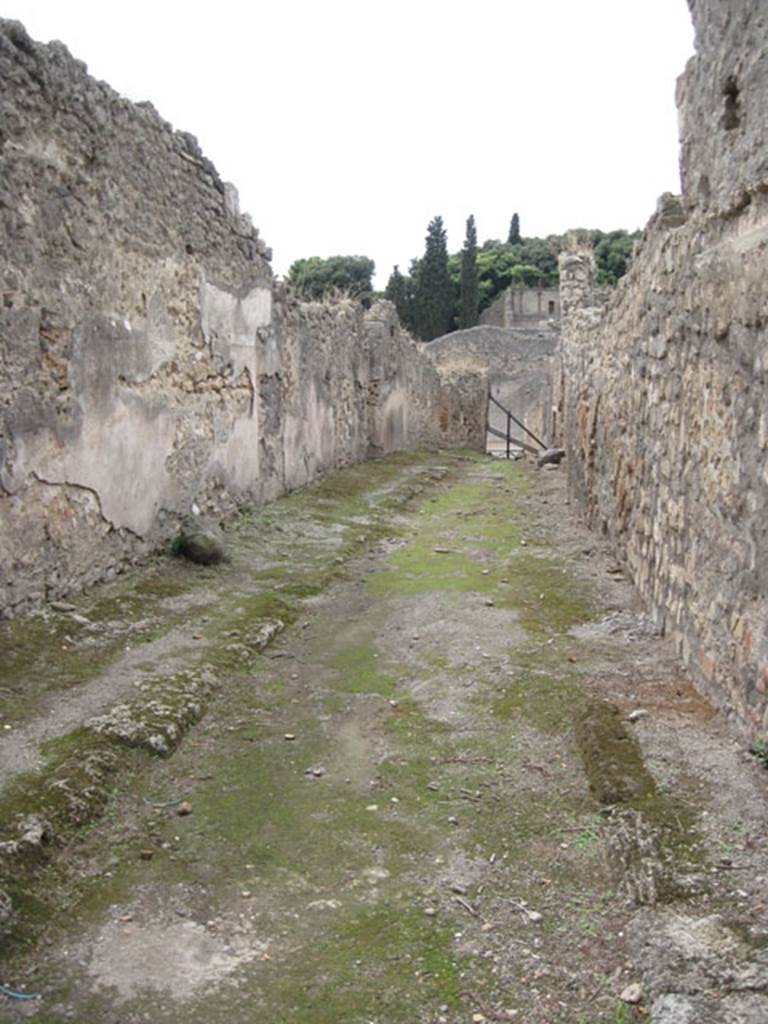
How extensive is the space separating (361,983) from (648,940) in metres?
0.71

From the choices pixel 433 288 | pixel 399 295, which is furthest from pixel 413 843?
pixel 399 295

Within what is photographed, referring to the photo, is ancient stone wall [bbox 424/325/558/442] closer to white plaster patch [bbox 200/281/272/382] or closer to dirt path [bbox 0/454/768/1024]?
white plaster patch [bbox 200/281/272/382]

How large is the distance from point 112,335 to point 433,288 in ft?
132

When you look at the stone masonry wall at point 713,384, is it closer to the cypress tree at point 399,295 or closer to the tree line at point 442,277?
the tree line at point 442,277

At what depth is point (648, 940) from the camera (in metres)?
2.40

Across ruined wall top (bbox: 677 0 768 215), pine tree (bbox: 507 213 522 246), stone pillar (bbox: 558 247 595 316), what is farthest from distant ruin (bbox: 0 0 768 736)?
pine tree (bbox: 507 213 522 246)

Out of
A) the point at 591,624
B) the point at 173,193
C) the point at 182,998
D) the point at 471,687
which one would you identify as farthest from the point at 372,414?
the point at 182,998

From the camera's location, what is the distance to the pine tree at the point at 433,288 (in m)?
44.4

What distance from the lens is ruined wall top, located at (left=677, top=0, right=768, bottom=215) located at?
3.62 meters

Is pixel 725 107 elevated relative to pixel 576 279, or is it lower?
lower

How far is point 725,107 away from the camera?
3.99 m

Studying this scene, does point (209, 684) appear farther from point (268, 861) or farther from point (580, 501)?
point (580, 501)

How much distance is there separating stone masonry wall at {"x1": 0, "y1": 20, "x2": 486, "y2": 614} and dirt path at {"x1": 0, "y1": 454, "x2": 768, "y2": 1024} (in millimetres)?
778

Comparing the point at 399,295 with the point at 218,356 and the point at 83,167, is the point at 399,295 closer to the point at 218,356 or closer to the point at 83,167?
the point at 218,356
